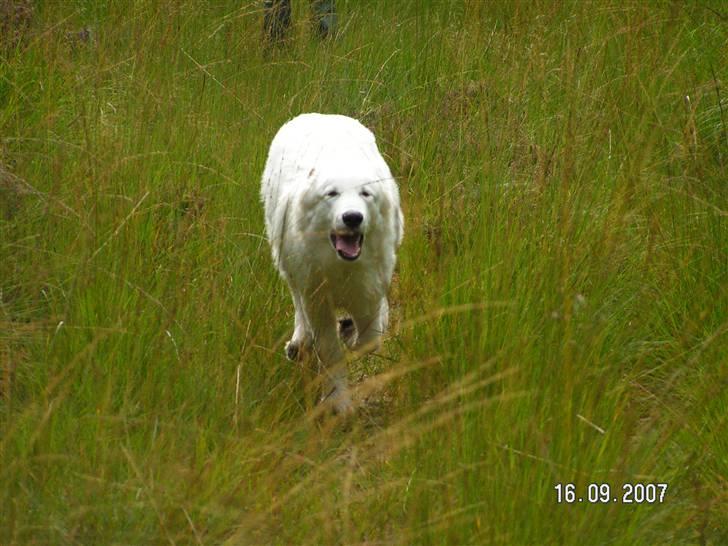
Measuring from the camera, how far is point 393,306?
5586mm

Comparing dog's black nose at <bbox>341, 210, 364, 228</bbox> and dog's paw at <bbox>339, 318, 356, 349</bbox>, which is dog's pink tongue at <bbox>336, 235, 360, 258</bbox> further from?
dog's paw at <bbox>339, 318, 356, 349</bbox>

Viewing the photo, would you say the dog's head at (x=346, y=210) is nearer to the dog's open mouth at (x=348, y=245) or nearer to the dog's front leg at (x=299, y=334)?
the dog's open mouth at (x=348, y=245)

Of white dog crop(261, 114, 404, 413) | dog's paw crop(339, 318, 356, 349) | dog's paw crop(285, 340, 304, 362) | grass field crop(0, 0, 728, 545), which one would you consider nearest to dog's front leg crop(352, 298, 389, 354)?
white dog crop(261, 114, 404, 413)

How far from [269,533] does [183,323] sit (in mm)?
1221

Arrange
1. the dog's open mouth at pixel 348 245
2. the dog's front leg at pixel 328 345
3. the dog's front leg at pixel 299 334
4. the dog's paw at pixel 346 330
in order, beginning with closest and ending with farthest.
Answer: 1. the dog's open mouth at pixel 348 245
2. the dog's front leg at pixel 328 345
3. the dog's front leg at pixel 299 334
4. the dog's paw at pixel 346 330

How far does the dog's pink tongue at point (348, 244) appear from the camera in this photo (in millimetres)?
4277

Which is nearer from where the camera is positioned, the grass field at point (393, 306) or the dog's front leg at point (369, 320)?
the grass field at point (393, 306)

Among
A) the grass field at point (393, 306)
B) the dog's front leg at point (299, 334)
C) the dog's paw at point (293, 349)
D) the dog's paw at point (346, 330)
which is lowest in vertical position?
the dog's paw at point (346, 330)

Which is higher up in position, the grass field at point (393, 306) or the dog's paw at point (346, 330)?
the grass field at point (393, 306)

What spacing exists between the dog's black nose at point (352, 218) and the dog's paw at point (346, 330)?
3.79 feet

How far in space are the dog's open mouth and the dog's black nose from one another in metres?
0.08

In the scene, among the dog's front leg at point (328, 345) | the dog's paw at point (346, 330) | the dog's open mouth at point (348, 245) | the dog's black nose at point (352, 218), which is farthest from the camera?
the dog's paw at point (346, 330)

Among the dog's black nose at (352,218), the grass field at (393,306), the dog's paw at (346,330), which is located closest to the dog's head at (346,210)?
the dog's black nose at (352,218)

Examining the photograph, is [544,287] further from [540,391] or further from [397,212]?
[397,212]
